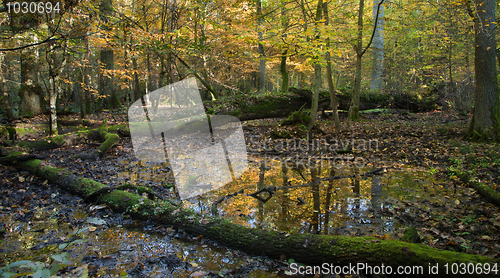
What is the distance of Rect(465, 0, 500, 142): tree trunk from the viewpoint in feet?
22.7

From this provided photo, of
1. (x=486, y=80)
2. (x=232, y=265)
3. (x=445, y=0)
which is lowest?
(x=232, y=265)

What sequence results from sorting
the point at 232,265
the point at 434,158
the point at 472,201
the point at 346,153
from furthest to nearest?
the point at 346,153 → the point at 434,158 → the point at 472,201 → the point at 232,265

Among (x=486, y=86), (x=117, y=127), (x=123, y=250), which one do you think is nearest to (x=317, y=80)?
(x=486, y=86)

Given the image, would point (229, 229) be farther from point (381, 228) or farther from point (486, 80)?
point (486, 80)

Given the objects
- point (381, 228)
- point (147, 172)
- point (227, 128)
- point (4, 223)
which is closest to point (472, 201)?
point (381, 228)

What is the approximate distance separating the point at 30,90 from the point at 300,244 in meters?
15.7

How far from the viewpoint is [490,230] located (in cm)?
329

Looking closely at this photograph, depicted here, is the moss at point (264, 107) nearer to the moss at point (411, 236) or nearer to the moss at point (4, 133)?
the moss at point (4, 133)

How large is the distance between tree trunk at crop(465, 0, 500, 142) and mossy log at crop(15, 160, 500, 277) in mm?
6828

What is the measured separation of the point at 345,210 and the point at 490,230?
1.80m

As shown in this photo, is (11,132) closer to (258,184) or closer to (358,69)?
(258,184)

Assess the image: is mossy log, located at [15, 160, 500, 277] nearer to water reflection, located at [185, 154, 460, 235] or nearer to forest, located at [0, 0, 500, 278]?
forest, located at [0, 0, 500, 278]

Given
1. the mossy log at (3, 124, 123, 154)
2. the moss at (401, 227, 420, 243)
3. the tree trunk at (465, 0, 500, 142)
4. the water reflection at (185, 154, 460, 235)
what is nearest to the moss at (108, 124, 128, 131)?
the mossy log at (3, 124, 123, 154)

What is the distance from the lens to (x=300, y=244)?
9.61ft
